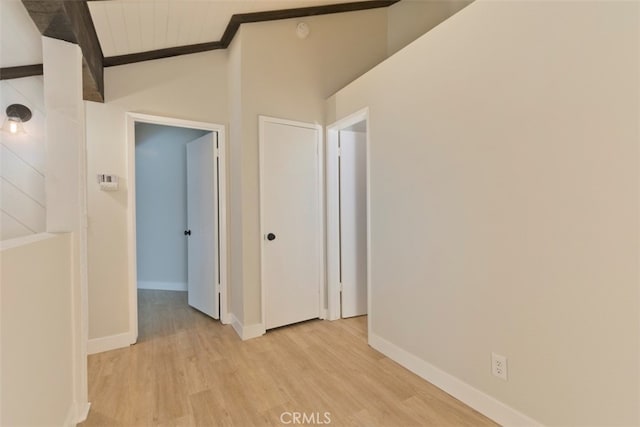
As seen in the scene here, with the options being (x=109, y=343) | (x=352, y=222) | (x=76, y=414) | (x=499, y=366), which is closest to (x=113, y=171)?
(x=109, y=343)

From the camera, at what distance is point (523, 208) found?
1.46 m

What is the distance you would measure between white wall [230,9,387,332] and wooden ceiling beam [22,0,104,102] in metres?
1.08

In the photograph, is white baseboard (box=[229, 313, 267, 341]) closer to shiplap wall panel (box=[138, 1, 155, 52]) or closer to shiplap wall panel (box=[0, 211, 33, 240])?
shiplap wall panel (box=[0, 211, 33, 240])

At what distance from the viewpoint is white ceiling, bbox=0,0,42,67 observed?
154 centimetres

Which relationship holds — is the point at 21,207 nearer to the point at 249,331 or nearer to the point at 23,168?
the point at 23,168

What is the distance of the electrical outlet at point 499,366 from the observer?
1.56 meters

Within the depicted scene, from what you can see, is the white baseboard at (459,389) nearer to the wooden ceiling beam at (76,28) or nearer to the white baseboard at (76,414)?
the white baseboard at (76,414)

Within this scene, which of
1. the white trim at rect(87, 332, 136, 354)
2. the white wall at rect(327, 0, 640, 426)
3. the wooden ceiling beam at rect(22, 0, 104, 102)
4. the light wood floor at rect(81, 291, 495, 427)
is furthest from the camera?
the white trim at rect(87, 332, 136, 354)

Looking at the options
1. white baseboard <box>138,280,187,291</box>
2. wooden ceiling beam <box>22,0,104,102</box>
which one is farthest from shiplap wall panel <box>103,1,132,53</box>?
white baseboard <box>138,280,187,291</box>

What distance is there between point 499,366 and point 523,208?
87cm

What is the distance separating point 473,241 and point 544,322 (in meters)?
0.51

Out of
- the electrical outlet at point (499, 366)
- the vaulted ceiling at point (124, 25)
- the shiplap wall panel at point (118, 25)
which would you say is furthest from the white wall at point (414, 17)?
the electrical outlet at point (499, 366)

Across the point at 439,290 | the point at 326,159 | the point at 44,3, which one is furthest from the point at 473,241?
the point at 44,3

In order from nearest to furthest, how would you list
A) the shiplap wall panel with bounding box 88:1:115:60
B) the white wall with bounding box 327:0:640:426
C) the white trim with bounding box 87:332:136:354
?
the white wall with bounding box 327:0:640:426
the shiplap wall panel with bounding box 88:1:115:60
the white trim with bounding box 87:332:136:354
